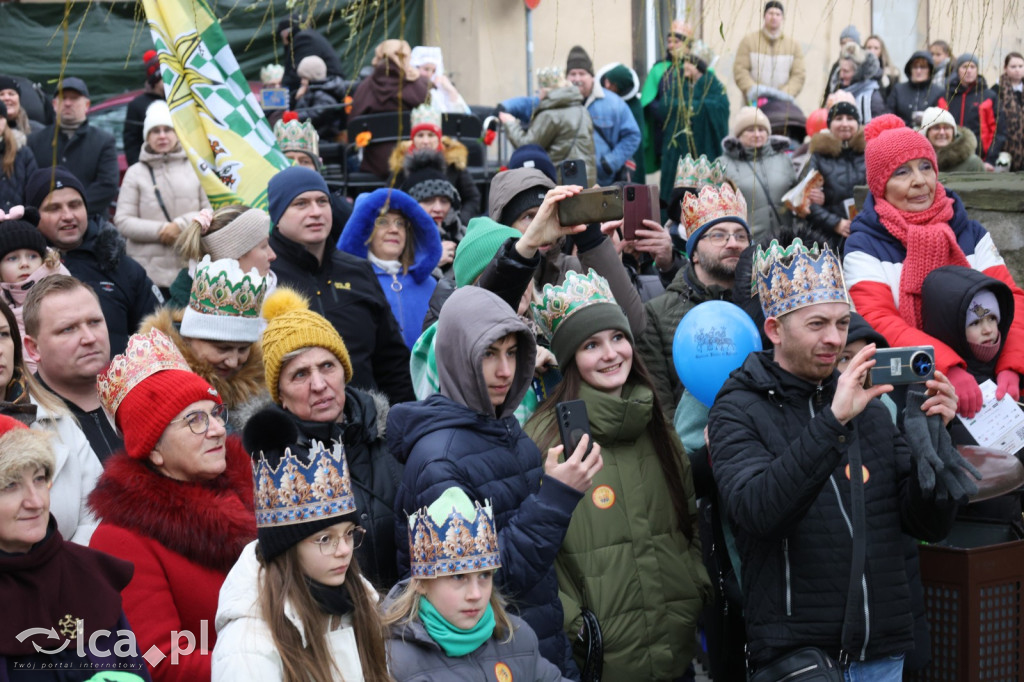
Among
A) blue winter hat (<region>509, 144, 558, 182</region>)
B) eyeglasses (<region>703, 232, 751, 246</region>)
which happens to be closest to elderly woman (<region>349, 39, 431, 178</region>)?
blue winter hat (<region>509, 144, 558, 182</region>)

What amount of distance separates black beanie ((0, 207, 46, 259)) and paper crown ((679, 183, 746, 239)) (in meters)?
2.93

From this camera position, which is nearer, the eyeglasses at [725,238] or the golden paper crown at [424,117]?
the eyeglasses at [725,238]

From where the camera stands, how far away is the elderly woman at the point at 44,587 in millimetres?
Answer: 2859

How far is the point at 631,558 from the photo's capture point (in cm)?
417

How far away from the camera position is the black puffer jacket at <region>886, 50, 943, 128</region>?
11.8 m

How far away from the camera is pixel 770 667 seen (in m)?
3.89

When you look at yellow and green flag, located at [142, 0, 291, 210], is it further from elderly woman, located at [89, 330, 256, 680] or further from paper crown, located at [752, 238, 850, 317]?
paper crown, located at [752, 238, 850, 317]

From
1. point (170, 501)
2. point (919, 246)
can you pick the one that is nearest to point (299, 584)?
point (170, 501)

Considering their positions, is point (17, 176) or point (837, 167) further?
point (837, 167)

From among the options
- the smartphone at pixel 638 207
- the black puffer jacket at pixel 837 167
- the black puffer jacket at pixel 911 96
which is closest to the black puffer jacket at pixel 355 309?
the smartphone at pixel 638 207

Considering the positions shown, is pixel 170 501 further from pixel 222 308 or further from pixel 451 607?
pixel 222 308

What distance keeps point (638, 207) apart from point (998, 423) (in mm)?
1822

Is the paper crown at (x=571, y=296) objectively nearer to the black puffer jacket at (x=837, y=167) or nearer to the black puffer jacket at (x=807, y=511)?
the black puffer jacket at (x=807, y=511)

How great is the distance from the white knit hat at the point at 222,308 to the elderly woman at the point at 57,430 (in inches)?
24.8
